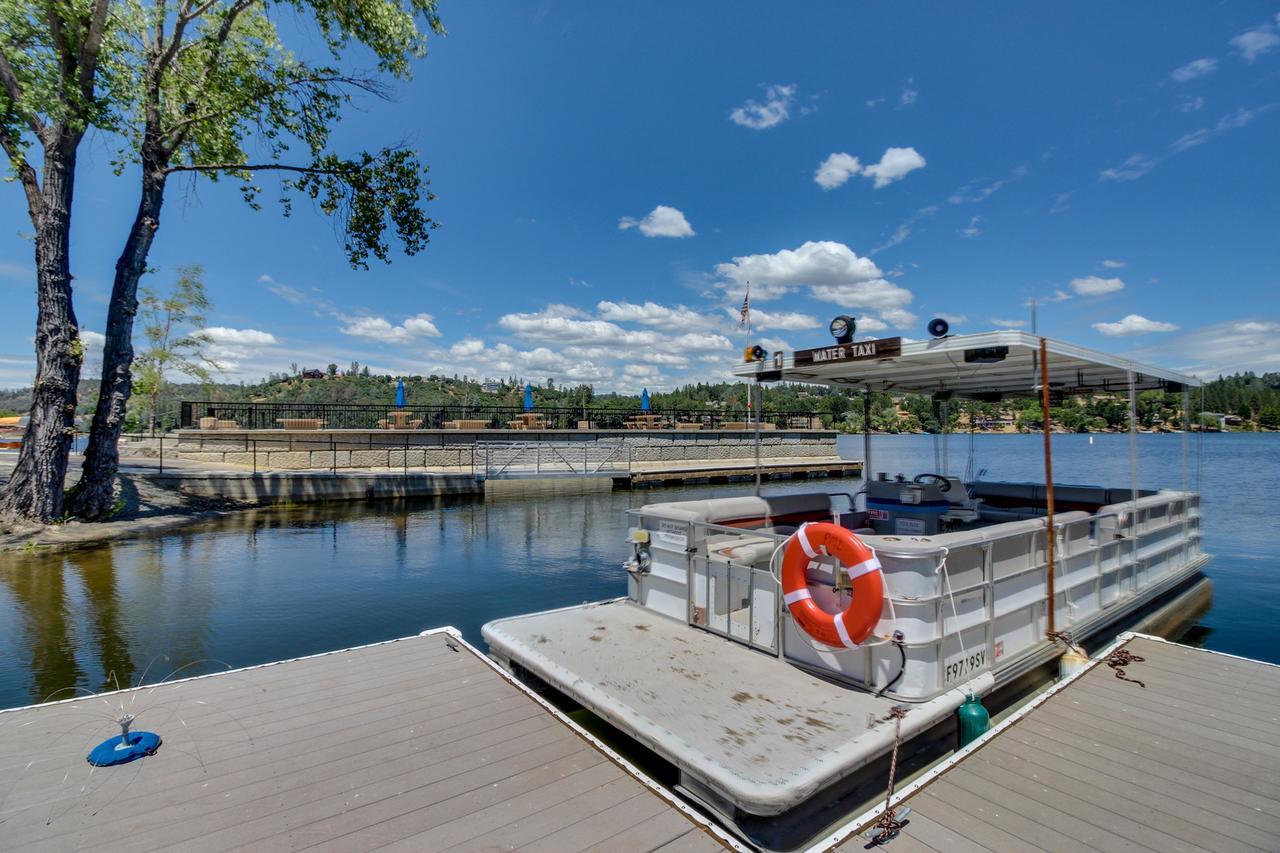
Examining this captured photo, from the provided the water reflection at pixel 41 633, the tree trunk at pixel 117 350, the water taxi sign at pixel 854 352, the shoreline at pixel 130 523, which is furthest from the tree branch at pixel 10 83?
the water taxi sign at pixel 854 352

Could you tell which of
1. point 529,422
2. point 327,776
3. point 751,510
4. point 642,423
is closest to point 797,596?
point 751,510

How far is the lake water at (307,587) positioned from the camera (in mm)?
6906

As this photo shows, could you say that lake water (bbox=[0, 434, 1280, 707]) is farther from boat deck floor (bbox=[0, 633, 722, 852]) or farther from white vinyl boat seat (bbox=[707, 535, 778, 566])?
white vinyl boat seat (bbox=[707, 535, 778, 566])

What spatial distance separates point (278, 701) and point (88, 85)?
50.9 ft

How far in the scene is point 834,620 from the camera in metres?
4.11

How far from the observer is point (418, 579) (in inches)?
412

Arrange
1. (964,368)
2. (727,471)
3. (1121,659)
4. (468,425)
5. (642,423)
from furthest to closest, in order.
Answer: (642,423) < (468,425) < (727,471) < (964,368) < (1121,659)

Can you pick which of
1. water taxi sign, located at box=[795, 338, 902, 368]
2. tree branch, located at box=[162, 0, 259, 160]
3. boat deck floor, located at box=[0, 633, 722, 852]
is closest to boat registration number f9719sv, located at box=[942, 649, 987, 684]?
boat deck floor, located at box=[0, 633, 722, 852]

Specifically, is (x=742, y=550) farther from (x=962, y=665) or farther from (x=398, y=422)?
(x=398, y=422)

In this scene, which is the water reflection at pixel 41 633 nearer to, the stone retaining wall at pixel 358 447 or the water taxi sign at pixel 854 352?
the water taxi sign at pixel 854 352

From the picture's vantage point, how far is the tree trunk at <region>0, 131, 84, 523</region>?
12461 millimetres

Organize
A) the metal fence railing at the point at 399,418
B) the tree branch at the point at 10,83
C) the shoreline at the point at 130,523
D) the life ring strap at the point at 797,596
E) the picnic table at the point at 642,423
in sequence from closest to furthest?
the life ring strap at the point at 797,596 < the tree branch at the point at 10,83 < the shoreline at the point at 130,523 < the metal fence railing at the point at 399,418 < the picnic table at the point at 642,423

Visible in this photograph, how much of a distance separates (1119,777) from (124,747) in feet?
17.7

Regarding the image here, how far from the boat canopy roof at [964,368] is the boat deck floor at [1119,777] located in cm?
270
